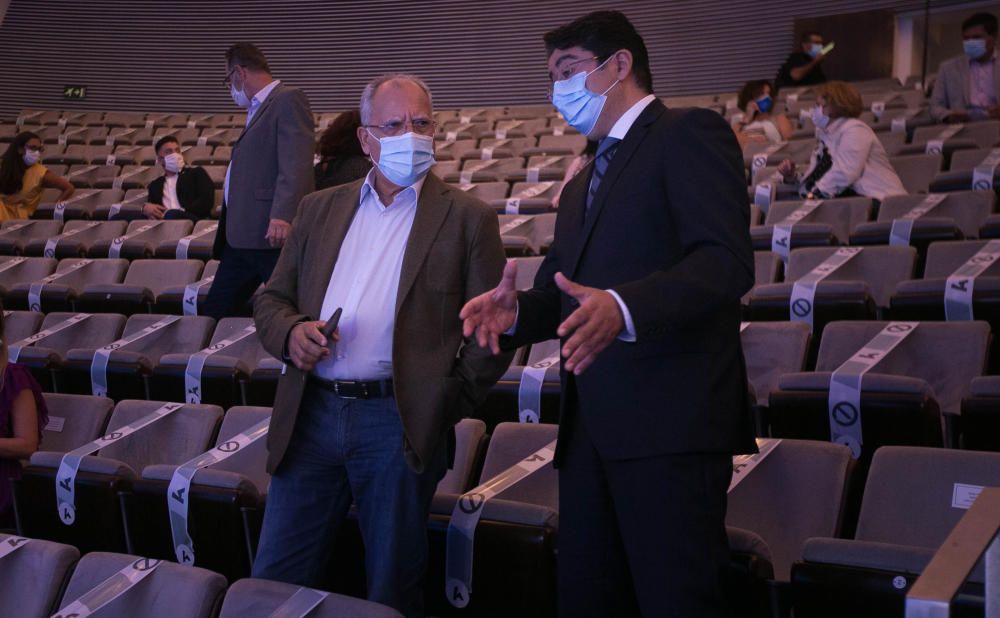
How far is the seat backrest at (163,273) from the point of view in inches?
213

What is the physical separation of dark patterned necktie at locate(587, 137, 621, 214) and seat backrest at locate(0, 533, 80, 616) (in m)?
1.36

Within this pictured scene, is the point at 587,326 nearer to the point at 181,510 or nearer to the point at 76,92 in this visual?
the point at 181,510

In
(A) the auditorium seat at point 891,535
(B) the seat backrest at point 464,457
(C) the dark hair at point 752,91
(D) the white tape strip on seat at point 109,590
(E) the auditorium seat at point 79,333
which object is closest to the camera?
(A) the auditorium seat at point 891,535

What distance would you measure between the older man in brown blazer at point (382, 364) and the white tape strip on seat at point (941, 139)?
13.9 feet

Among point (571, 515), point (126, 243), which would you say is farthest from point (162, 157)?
point (571, 515)

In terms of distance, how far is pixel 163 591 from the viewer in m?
1.94

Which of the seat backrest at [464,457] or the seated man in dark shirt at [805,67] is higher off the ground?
the seated man in dark shirt at [805,67]

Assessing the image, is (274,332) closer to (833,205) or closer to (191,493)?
(191,493)

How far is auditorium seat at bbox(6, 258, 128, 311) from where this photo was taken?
531cm

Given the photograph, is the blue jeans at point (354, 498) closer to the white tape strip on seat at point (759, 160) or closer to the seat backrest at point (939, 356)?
the seat backrest at point (939, 356)

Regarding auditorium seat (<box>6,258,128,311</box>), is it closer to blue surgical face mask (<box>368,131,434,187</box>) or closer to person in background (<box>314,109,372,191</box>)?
person in background (<box>314,109,372,191</box>)

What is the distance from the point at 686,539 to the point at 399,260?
956 millimetres

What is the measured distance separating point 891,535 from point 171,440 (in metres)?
2.22

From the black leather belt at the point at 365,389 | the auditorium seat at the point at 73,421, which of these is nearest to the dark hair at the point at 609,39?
the black leather belt at the point at 365,389
